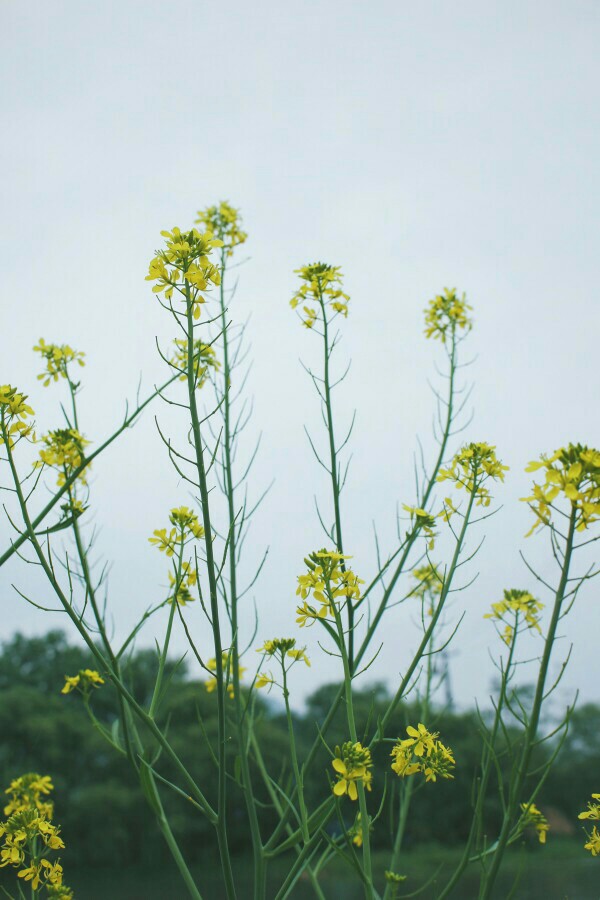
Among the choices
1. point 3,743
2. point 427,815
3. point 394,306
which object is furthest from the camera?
point 427,815

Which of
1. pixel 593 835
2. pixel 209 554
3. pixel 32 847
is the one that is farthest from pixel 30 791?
pixel 593 835

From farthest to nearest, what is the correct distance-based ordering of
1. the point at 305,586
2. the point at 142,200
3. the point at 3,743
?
the point at 3,743, the point at 142,200, the point at 305,586

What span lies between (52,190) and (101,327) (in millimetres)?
1744

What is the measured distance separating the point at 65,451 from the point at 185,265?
977 mm

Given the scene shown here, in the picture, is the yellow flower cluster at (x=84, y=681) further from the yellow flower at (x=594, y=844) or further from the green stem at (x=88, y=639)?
the yellow flower at (x=594, y=844)

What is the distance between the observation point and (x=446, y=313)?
11.3ft

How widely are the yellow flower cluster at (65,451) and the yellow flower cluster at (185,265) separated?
87cm

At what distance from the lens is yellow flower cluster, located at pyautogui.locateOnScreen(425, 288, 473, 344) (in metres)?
3.40

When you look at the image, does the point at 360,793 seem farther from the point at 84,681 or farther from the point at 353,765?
the point at 84,681

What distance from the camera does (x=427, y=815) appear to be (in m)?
26.6

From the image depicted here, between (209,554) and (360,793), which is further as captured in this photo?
(360,793)

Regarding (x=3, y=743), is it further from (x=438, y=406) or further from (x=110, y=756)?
(x=438, y=406)

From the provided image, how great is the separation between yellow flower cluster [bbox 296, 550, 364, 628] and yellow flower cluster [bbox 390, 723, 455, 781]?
18.7 inches

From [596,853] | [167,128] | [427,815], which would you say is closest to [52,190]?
[167,128]
